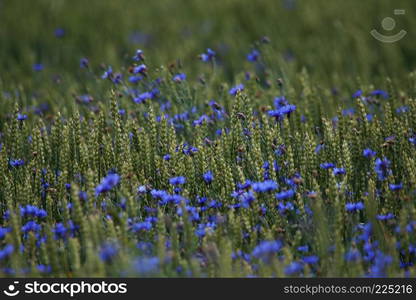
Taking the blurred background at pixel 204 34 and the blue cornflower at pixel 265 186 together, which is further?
the blurred background at pixel 204 34

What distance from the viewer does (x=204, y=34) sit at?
6.18 metres

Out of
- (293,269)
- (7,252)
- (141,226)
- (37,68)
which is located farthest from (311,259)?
(37,68)

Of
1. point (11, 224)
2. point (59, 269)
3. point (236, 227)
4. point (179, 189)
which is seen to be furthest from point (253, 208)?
point (11, 224)

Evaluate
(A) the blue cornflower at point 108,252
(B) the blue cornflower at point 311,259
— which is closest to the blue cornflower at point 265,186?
(B) the blue cornflower at point 311,259

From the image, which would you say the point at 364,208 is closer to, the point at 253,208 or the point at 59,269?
the point at 253,208

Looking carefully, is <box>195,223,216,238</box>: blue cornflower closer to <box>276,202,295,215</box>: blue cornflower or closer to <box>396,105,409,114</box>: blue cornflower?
<box>276,202,295,215</box>: blue cornflower

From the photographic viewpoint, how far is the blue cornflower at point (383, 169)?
2665mm

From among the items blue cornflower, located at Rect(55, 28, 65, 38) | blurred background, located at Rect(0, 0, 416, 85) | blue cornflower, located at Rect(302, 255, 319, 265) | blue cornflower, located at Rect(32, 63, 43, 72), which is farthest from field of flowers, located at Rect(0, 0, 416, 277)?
blue cornflower, located at Rect(55, 28, 65, 38)

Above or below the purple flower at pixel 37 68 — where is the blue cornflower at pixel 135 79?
below

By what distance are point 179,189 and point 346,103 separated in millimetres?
2141

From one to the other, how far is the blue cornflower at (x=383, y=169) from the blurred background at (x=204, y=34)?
87.1 inches

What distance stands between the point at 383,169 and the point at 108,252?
1341 mm

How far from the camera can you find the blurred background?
5.43 meters

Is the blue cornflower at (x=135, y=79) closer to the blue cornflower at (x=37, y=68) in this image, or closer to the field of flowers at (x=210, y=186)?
the field of flowers at (x=210, y=186)
